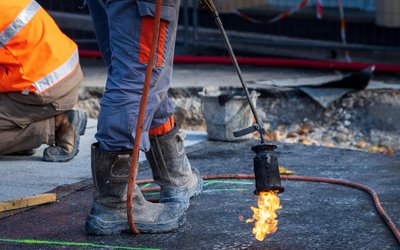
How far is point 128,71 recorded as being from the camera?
392cm

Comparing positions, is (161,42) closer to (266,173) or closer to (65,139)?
(266,173)

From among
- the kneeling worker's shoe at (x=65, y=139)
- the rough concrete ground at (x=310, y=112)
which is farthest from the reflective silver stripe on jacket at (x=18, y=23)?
the rough concrete ground at (x=310, y=112)

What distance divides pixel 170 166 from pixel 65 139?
4.82 feet

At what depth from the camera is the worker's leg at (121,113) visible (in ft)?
12.9

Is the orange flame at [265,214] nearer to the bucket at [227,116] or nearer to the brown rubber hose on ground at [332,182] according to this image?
the brown rubber hose on ground at [332,182]

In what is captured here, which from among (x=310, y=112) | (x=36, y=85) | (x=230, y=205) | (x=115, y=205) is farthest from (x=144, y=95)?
(x=310, y=112)

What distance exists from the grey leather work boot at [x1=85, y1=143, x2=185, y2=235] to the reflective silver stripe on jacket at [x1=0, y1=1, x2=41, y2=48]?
1.58 meters

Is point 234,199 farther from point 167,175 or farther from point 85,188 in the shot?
point 85,188

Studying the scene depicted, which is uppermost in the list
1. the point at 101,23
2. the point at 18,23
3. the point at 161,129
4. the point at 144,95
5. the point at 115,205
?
the point at 101,23

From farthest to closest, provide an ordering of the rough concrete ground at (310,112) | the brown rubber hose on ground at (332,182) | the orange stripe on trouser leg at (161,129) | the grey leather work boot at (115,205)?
the rough concrete ground at (310,112) → the orange stripe on trouser leg at (161,129) → the brown rubber hose on ground at (332,182) → the grey leather work boot at (115,205)

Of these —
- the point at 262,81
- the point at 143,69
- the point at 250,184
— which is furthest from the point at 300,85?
the point at 143,69

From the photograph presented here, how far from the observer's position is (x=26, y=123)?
566cm

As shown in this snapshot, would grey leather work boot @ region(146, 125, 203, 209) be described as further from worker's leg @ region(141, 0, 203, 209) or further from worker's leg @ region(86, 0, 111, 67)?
worker's leg @ region(86, 0, 111, 67)

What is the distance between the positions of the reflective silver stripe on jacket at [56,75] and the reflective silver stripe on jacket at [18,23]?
1.06ft
